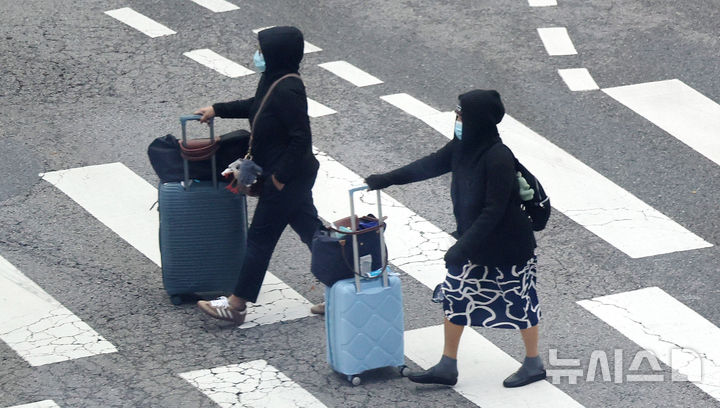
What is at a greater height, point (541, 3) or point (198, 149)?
point (198, 149)

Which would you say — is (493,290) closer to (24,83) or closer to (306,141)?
(306,141)

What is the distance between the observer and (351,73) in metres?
11.8

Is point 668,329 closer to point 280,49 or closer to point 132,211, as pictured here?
point 280,49

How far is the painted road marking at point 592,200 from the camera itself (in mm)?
9016

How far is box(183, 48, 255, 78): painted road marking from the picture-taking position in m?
11.7

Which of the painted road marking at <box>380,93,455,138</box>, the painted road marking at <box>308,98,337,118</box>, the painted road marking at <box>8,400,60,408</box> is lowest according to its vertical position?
the painted road marking at <box>308,98,337,118</box>

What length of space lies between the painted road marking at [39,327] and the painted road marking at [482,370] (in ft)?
6.40

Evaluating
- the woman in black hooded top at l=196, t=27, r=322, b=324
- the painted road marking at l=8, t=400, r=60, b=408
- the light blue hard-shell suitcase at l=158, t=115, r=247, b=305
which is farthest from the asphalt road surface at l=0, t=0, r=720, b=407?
the woman in black hooded top at l=196, t=27, r=322, b=324

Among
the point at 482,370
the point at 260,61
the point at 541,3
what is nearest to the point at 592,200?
the point at 482,370

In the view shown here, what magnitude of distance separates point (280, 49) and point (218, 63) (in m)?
4.72

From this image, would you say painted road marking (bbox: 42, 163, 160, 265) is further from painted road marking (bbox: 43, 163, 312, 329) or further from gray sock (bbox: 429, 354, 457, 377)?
gray sock (bbox: 429, 354, 457, 377)

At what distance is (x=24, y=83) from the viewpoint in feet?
37.8

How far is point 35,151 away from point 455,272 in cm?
479

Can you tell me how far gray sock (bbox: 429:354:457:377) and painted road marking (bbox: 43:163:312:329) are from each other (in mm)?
1264
